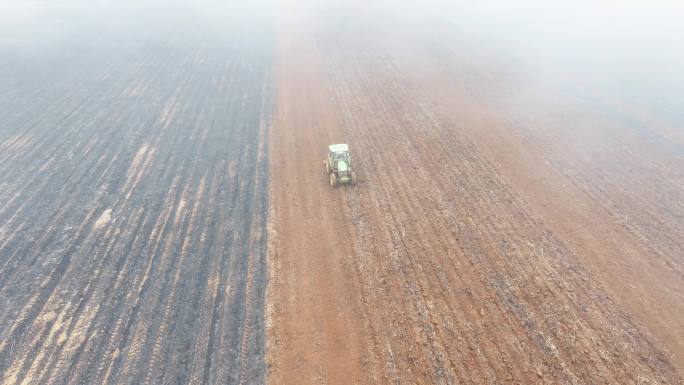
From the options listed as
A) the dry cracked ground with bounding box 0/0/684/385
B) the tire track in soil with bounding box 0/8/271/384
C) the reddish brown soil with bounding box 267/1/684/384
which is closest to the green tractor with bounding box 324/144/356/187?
the dry cracked ground with bounding box 0/0/684/385

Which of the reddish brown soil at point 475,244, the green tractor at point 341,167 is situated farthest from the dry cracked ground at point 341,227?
the green tractor at point 341,167

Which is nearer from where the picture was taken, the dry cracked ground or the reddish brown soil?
the reddish brown soil

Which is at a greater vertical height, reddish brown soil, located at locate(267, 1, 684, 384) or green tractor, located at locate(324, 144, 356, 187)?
green tractor, located at locate(324, 144, 356, 187)

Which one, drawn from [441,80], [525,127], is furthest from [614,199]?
[441,80]

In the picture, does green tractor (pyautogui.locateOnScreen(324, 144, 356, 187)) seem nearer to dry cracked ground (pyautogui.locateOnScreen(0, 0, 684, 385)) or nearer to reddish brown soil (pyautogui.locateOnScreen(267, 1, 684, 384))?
dry cracked ground (pyautogui.locateOnScreen(0, 0, 684, 385))

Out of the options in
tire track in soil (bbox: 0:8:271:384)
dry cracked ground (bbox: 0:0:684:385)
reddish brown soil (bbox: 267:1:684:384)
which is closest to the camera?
reddish brown soil (bbox: 267:1:684:384)

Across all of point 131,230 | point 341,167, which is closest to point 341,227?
point 341,167

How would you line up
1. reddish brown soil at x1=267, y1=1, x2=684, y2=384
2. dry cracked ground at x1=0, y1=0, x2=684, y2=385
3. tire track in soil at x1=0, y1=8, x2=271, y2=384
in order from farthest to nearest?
tire track in soil at x1=0, y1=8, x2=271, y2=384 → dry cracked ground at x1=0, y1=0, x2=684, y2=385 → reddish brown soil at x1=267, y1=1, x2=684, y2=384
